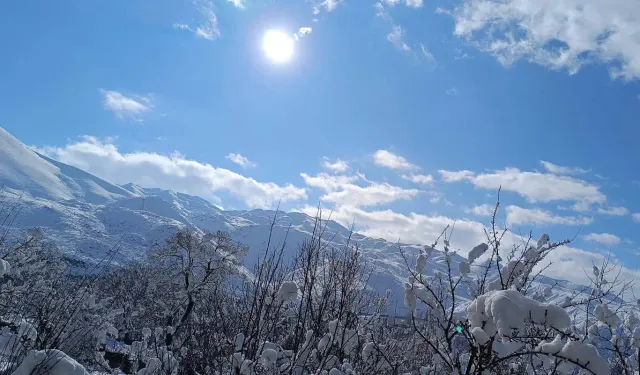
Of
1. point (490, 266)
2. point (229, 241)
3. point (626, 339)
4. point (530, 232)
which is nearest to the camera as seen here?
point (490, 266)

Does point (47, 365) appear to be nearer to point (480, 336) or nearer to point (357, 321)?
point (480, 336)

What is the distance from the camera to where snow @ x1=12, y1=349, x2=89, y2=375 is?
2859 mm

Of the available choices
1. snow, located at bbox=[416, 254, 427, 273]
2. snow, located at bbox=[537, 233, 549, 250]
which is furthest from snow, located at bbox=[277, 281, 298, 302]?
snow, located at bbox=[537, 233, 549, 250]

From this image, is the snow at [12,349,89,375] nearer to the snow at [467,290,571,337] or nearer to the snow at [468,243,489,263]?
the snow at [467,290,571,337]

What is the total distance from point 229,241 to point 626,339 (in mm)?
25436

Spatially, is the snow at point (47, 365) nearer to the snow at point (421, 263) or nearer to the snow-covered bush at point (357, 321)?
the snow-covered bush at point (357, 321)

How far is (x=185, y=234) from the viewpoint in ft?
92.4

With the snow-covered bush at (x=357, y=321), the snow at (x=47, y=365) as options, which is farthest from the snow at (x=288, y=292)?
the snow at (x=47, y=365)

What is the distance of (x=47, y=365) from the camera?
9.85 feet

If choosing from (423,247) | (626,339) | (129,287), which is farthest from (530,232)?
(129,287)

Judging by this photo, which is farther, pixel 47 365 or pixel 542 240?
pixel 542 240

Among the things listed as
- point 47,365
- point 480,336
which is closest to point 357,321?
point 480,336

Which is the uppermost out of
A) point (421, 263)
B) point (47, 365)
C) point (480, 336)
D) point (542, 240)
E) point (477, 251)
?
point (542, 240)

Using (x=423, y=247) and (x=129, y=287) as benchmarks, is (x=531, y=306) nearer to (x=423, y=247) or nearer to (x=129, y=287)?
(x=423, y=247)
